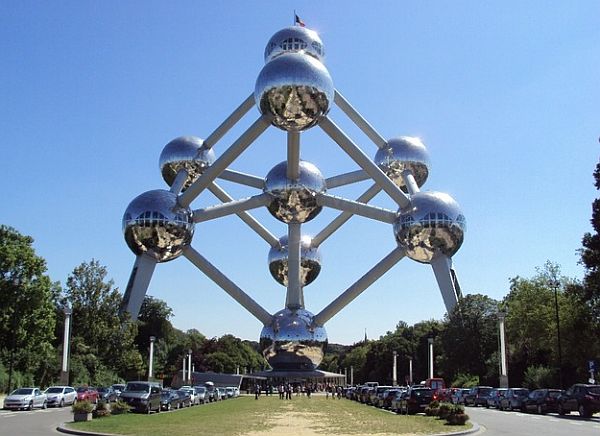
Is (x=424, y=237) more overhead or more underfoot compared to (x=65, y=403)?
more overhead

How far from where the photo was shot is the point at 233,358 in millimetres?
104438


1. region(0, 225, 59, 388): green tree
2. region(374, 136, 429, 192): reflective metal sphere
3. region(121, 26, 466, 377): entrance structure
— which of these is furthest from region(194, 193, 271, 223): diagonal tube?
region(0, 225, 59, 388): green tree

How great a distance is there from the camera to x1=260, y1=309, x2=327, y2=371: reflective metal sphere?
3192 centimetres

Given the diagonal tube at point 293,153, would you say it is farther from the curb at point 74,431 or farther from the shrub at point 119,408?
the curb at point 74,431

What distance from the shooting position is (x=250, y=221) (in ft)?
120

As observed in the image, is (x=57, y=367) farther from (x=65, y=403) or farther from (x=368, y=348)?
(x=368, y=348)

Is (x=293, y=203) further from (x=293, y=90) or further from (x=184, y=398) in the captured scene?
(x=184, y=398)

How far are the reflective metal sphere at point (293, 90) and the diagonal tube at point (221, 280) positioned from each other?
762 cm

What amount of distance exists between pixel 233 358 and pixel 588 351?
244ft

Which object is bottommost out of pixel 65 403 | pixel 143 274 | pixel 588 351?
pixel 65 403

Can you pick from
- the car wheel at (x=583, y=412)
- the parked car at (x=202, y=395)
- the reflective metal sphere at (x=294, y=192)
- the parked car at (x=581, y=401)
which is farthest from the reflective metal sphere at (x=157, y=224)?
the car wheel at (x=583, y=412)

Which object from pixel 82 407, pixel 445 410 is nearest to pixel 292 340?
pixel 445 410

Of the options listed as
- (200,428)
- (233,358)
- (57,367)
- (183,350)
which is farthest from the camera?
(233,358)

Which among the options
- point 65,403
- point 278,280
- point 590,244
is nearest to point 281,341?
point 278,280
